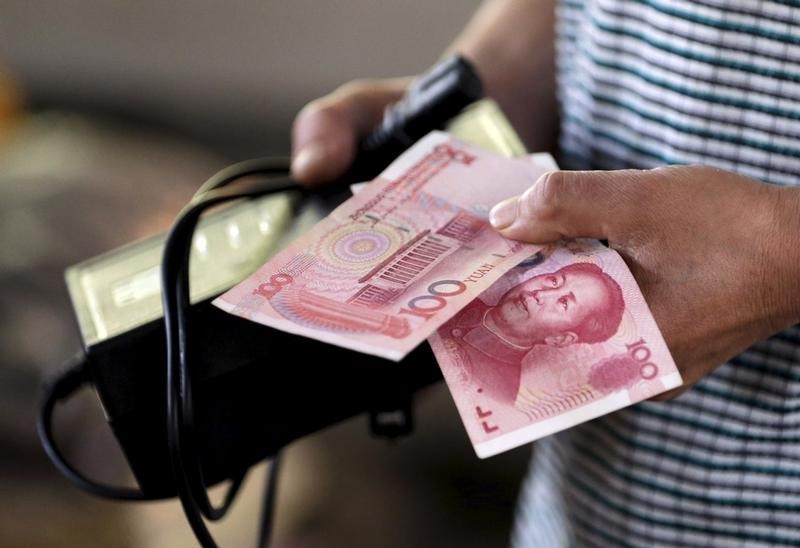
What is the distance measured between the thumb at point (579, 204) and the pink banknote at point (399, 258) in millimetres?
23

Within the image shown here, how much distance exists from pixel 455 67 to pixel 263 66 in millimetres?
1283

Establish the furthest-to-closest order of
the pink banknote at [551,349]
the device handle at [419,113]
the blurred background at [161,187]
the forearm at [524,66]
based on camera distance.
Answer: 1. the blurred background at [161,187]
2. the forearm at [524,66]
3. the device handle at [419,113]
4. the pink banknote at [551,349]

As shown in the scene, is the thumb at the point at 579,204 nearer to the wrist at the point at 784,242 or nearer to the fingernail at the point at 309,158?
the wrist at the point at 784,242

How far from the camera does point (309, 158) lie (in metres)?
0.63

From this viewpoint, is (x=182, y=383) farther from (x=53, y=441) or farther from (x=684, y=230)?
(x=684, y=230)

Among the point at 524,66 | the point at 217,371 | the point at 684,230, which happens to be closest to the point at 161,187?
the point at 524,66

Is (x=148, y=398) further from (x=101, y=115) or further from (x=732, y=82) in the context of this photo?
(x=101, y=115)

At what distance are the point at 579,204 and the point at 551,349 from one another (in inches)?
3.0

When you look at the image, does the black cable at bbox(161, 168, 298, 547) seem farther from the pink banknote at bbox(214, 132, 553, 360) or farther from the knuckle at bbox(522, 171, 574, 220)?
the knuckle at bbox(522, 171, 574, 220)

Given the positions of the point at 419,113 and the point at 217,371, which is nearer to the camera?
the point at 217,371

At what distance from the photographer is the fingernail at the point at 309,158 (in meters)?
0.62

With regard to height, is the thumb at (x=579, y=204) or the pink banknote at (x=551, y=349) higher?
the thumb at (x=579, y=204)

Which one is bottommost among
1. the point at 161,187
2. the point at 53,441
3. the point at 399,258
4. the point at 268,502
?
the point at 161,187

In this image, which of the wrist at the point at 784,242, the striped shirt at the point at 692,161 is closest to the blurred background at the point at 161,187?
the striped shirt at the point at 692,161
